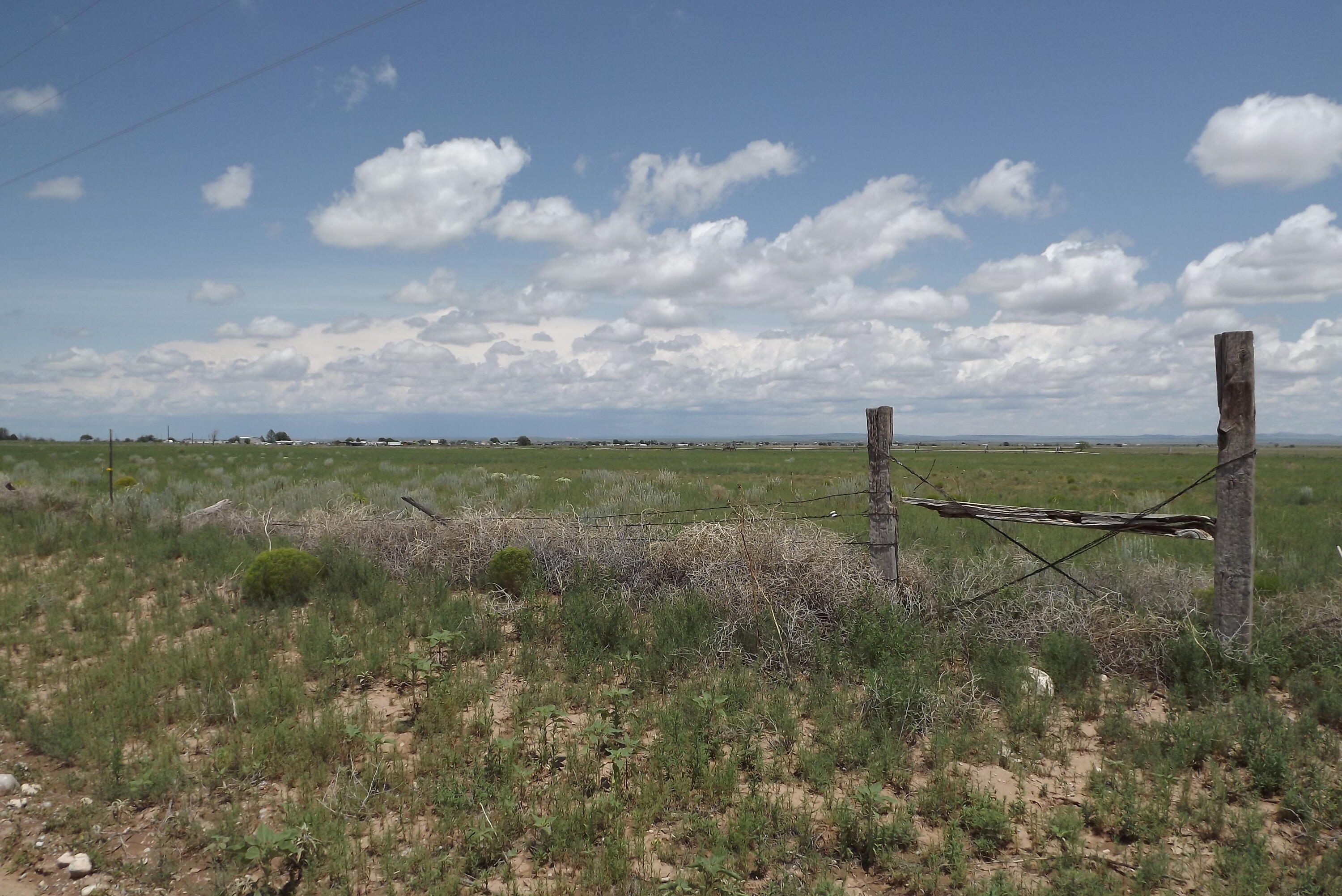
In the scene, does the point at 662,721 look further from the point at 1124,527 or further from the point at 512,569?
the point at 1124,527

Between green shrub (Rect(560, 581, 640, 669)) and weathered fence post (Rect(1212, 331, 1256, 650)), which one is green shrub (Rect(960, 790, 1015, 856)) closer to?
green shrub (Rect(560, 581, 640, 669))

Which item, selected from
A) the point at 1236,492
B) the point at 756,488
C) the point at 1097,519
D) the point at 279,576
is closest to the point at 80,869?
the point at 279,576

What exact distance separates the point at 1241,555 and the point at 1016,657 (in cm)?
203

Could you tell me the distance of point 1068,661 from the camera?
22.3 feet

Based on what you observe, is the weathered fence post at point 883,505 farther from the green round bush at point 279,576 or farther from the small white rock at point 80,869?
the green round bush at point 279,576

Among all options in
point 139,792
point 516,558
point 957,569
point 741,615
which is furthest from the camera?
point 516,558

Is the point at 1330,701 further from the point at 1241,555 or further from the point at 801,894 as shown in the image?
the point at 801,894

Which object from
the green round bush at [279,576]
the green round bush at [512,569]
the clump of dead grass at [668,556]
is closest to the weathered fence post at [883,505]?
the clump of dead grass at [668,556]

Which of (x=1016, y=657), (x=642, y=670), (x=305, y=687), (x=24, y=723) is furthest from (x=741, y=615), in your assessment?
(x=24, y=723)

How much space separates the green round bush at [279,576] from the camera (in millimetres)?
9312

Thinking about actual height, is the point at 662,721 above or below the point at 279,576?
below

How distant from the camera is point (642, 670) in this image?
22.1 ft

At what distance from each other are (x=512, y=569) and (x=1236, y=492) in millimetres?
7463

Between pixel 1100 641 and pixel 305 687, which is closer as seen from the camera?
pixel 305 687
